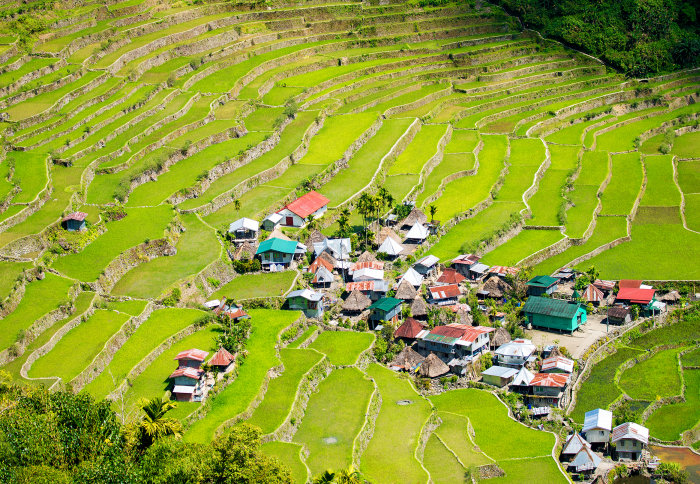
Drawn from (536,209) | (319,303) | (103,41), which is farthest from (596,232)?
(103,41)

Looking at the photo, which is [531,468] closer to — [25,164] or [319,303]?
[319,303]

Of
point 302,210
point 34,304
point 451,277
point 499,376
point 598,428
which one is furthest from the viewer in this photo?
point 302,210

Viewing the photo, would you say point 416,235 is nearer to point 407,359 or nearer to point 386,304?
point 386,304

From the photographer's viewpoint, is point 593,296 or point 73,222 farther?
point 593,296

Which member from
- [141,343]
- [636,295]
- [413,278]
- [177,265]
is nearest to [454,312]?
[413,278]

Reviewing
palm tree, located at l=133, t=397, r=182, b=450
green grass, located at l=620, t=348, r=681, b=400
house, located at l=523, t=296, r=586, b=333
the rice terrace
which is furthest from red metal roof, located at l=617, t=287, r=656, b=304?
palm tree, located at l=133, t=397, r=182, b=450
